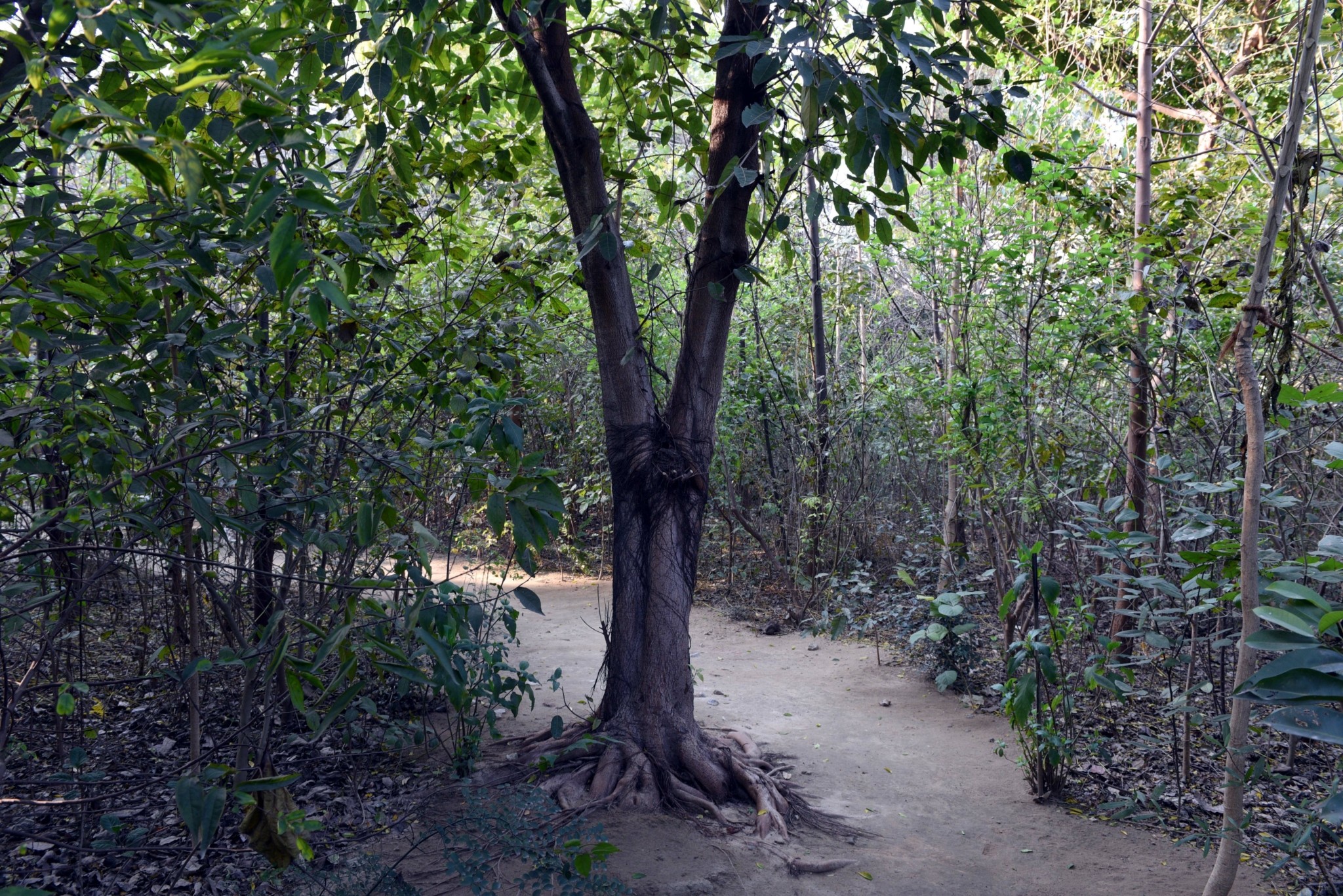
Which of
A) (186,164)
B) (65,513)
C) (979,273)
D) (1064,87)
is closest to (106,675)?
(65,513)

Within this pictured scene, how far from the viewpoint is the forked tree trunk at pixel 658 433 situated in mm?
4086

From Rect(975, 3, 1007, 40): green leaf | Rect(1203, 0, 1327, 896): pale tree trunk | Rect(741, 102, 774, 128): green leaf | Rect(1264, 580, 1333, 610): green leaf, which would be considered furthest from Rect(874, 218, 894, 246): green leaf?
Rect(1264, 580, 1333, 610): green leaf

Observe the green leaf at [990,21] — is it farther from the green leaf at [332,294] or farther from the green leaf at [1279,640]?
the green leaf at [332,294]

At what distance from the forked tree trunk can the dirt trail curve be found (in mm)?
495

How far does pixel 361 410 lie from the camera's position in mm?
3736

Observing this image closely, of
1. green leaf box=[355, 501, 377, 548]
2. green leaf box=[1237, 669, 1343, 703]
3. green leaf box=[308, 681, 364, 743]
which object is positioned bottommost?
green leaf box=[308, 681, 364, 743]

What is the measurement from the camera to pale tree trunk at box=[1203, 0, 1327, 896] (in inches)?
91.7

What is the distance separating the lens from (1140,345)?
4664mm

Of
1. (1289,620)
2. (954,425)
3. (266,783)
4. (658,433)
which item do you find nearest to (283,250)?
(266,783)

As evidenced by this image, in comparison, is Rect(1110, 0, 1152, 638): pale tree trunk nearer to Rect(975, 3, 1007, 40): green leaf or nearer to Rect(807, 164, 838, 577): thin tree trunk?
Rect(975, 3, 1007, 40): green leaf

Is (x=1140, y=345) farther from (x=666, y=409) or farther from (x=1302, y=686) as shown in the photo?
(x=1302, y=686)

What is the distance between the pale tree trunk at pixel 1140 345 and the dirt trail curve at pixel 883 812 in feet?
3.88

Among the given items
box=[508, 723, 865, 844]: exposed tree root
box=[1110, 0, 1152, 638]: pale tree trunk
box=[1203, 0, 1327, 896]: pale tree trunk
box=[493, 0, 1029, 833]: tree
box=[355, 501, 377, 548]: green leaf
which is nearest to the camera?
box=[355, 501, 377, 548]: green leaf

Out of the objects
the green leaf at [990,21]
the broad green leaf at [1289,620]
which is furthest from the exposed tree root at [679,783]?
the green leaf at [990,21]
